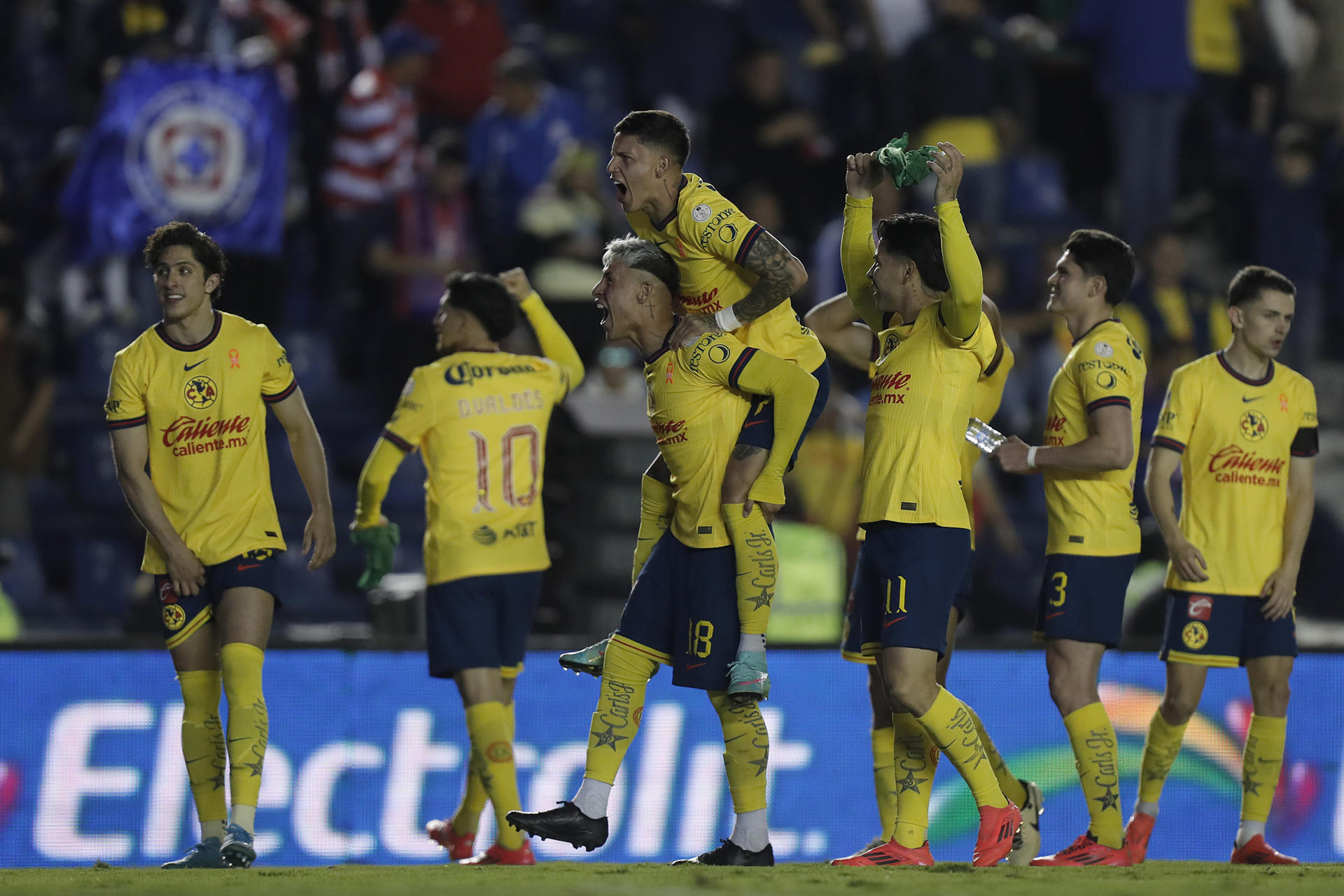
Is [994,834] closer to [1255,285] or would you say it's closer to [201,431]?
[1255,285]

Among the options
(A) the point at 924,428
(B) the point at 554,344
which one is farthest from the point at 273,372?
(A) the point at 924,428

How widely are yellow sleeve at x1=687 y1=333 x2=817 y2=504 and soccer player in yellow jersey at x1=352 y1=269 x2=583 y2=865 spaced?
1.34m

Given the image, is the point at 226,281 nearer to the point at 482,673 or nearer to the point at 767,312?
the point at 482,673

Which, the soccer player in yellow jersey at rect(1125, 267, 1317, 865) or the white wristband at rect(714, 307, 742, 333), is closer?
the white wristband at rect(714, 307, 742, 333)

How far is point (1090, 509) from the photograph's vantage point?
6.08 m

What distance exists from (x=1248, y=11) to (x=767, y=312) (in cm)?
919

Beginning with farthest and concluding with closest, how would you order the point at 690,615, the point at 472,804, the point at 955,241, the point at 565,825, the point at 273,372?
the point at 472,804 < the point at 273,372 < the point at 690,615 < the point at 955,241 < the point at 565,825

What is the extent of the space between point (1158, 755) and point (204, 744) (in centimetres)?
354

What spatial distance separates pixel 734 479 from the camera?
5531 millimetres

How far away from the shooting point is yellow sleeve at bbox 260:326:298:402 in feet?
20.0

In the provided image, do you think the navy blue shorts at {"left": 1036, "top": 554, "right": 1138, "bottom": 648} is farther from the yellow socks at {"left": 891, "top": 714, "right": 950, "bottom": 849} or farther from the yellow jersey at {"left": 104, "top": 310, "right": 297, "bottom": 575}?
the yellow jersey at {"left": 104, "top": 310, "right": 297, "bottom": 575}

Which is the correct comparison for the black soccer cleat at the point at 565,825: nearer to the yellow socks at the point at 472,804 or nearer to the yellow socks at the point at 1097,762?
the yellow socks at the point at 472,804

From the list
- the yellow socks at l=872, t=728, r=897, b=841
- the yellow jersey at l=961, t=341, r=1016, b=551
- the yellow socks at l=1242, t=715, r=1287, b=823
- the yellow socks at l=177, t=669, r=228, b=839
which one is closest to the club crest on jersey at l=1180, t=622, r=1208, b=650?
the yellow socks at l=1242, t=715, r=1287, b=823

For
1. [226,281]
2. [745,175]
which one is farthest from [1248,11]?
[226,281]
